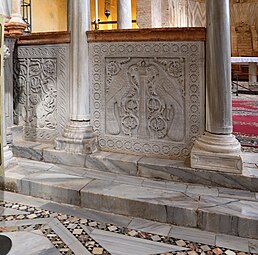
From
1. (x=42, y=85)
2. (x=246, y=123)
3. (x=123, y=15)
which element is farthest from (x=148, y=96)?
(x=123, y=15)

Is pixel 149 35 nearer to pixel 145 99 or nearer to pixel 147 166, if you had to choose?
pixel 145 99

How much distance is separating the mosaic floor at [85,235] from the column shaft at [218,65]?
0.91 meters

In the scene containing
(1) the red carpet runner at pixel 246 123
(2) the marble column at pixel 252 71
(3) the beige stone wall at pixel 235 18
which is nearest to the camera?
(1) the red carpet runner at pixel 246 123

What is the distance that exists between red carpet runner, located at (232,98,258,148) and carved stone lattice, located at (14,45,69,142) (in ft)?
6.55

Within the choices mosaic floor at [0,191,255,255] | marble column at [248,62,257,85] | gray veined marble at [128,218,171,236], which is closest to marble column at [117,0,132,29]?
mosaic floor at [0,191,255,255]

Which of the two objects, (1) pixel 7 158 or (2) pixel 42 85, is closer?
(1) pixel 7 158

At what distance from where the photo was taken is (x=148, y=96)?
2.74m

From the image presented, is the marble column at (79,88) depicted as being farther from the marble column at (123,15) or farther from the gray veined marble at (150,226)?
the marble column at (123,15)

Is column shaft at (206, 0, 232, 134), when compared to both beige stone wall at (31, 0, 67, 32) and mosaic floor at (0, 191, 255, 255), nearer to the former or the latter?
mosaic floor at (0, 191, 255, 255)

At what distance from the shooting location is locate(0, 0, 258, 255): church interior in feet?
6.28

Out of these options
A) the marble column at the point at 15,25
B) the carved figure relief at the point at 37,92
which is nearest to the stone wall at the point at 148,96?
the carved figure relief at the point at 37,92

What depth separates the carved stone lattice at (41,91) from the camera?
9.97 ft

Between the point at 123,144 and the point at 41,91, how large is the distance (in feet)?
3.44

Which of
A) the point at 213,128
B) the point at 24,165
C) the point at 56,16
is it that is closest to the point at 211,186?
the point at 213,128
